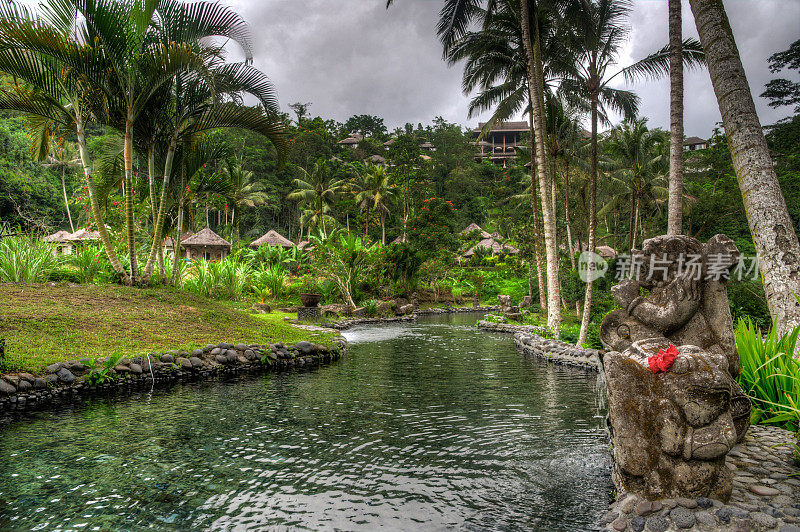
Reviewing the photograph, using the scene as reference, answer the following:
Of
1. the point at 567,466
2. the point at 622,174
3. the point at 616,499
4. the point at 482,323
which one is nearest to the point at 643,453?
the point at 616,499

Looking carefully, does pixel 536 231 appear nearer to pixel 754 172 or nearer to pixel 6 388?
pixel 754 172

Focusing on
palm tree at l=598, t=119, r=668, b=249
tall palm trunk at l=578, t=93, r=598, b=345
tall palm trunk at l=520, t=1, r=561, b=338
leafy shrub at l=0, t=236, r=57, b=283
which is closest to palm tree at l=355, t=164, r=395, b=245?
palm tree at l=598, t=119, r=668, b=249

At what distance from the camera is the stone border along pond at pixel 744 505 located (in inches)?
111

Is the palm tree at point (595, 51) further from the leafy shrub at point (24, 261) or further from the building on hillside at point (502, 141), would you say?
the building on hillside at point (502, 141)

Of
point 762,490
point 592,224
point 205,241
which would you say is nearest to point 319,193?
point 205,241

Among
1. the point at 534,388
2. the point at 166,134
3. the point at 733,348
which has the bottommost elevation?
the point at 534,388

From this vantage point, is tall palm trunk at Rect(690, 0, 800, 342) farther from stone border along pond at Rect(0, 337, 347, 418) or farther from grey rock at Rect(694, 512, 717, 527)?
stone border along pond at Rect(0, 337, 347, 418)

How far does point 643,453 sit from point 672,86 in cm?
726

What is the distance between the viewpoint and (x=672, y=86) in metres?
7.93

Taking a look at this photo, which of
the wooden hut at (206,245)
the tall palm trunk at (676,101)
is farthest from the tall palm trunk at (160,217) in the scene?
the wooden hut at (206,245)

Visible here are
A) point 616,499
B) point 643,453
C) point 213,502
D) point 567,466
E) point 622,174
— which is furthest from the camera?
point 622,174

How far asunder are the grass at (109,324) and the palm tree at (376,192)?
26204 mm

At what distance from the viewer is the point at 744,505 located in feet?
9.78

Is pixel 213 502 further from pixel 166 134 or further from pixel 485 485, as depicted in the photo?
pixel 166 134
